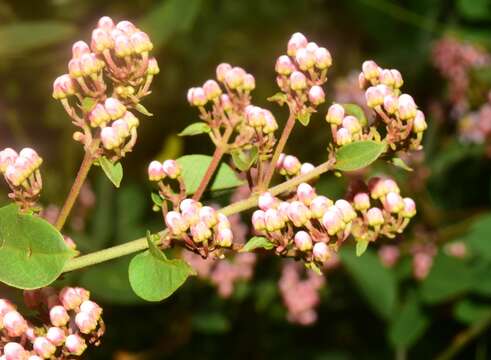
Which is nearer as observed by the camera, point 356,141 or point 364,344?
point 356,141

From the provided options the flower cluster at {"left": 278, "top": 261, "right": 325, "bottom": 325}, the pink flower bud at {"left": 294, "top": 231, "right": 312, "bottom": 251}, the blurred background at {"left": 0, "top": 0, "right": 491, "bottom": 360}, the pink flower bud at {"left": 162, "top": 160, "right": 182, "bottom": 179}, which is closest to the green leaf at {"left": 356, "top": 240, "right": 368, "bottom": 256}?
the pink flower bud at {"left": 294, "top": 231, "right": 312, "bottom": 251}

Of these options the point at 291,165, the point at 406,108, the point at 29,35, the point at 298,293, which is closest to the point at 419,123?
the point at 406,108

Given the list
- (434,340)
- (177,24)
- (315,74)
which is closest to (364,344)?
(434,340)

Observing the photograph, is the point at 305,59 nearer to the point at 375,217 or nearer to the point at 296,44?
the point at 296,44

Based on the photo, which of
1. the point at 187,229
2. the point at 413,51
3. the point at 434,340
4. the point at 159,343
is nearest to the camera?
the point at 187,229

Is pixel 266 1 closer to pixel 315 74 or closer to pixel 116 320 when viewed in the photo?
pixel 116 320

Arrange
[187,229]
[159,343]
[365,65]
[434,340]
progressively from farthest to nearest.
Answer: [434,340]
[159,343]
[365,65]
[187,229]

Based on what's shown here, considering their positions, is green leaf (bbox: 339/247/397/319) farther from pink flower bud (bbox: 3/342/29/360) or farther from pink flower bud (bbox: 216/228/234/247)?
pink flower bud (bbox: 3/342/29/360)
